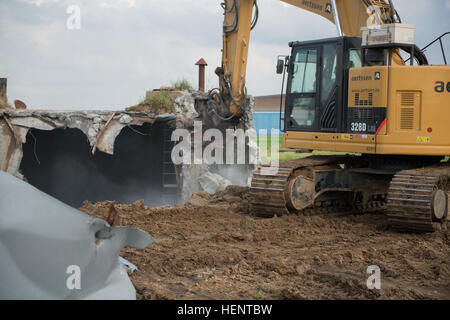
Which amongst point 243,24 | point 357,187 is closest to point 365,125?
point 357,187

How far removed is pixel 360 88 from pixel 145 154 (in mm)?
5905

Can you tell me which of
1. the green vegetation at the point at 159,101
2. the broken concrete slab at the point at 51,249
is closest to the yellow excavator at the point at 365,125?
the green vegetation at the point at 159,101

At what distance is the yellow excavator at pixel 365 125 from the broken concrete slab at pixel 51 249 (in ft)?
15.6

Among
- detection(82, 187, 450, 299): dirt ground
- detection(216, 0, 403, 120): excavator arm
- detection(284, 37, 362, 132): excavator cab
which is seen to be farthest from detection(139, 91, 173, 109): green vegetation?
detection(284, 37, 362, 132): excavator cab

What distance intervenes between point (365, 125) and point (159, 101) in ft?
18.5

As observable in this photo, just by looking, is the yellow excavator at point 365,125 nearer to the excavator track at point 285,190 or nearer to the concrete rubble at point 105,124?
the excavator track at point 285,190

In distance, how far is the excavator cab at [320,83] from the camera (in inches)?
319

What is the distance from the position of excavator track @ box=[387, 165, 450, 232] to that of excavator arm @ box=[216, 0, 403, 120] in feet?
6.36

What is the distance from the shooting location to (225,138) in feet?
41.5

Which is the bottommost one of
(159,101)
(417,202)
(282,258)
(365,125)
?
(282,258)

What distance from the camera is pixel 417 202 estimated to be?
7105 mm

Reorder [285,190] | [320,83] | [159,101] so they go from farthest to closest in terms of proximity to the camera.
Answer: [159,101]
[320,83]
[285,190]

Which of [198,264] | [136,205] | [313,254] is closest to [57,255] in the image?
[198,264]

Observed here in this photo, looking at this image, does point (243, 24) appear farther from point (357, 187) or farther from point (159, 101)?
point (357, 187)
